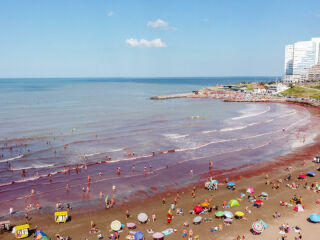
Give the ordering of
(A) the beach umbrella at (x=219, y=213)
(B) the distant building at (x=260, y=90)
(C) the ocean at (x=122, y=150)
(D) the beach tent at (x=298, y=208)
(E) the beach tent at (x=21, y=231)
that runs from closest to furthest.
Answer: (E) the beach tent at (x=21, y=231)
(A) the beach umbrella at (x=219, y=213)
(D) the beach tent at (x=298, y=208)
(C) the ocean at (x=122, y=150)
(B) the distant building at (x=260, y=90)

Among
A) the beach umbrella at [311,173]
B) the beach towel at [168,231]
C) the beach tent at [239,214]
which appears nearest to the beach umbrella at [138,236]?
the beach towel at [168,231]

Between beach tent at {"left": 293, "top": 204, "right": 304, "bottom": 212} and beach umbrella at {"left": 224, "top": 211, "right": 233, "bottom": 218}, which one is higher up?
beach umbrella at {"left": 224, "top": 211, "right": 233, "bottom": 218}

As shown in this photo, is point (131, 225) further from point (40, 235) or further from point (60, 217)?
point (40, 235)

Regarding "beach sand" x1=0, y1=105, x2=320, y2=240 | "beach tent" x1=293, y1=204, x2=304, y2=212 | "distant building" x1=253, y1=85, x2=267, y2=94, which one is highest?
"distant building" x1=253, y1=85, x2=267, y2=94

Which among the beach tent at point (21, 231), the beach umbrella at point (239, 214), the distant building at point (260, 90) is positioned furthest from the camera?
the distant building at point (260, 90)

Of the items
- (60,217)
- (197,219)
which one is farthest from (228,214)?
(60,217)

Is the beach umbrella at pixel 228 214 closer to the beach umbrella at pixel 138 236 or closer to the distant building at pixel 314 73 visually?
the beach umbrella at pixel 138 236

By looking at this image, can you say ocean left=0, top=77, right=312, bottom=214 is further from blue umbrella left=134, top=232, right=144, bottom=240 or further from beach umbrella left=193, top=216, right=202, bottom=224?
beach umbrella left=193, top=216, right=202, bottom=224

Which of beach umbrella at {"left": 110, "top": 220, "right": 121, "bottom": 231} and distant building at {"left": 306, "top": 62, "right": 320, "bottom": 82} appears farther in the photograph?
distant building at {"left": 306, "top": 62, "right": 320, "bottom": 82}

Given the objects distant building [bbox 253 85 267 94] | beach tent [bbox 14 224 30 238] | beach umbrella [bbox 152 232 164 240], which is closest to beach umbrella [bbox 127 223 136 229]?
beach umbrella [bbox 152 232 164 240]

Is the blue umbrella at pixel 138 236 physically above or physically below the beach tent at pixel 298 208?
above

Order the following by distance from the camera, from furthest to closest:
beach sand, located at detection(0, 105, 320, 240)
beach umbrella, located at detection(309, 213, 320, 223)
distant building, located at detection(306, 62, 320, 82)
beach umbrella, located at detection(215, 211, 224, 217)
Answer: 1. distant building, located at detection(306, 62, 320, 82)
2. beach umbrella, located at detection(215, 211, 224, 217)
3. beach umbrella, located at detection(309, 213, 320, 223)
4. beach sand, located at detection(0, 105, 320, 240)
